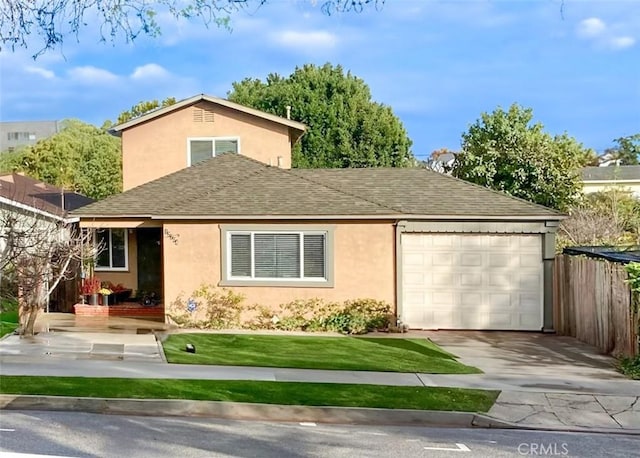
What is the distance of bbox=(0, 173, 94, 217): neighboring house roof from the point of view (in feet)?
65.3

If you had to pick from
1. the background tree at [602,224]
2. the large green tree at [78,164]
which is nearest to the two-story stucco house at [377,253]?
the background tree at [602,224]

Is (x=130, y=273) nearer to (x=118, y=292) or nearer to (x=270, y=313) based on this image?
(x=118, y=292)

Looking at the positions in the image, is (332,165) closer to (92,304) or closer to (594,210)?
(594,210)

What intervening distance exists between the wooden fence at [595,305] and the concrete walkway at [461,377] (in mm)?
1220

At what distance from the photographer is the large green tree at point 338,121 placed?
40.8 m

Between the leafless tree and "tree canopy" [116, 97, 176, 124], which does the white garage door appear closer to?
the leafless tree

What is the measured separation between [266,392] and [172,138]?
14343 mm

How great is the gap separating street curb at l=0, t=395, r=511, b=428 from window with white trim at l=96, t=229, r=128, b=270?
35.7 feet

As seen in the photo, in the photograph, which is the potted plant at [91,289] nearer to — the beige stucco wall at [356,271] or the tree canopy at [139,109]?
the beige stucco wall at [356,271]

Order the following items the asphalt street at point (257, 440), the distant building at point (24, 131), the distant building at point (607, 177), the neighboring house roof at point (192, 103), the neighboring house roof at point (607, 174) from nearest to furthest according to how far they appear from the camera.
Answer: the asphalt street at point (257, 440), the neighboring house roof at point (192, 103), the distant building at point (607, 177), the neighboring house roof at point (607, 174), the distant building at point (24, 131)

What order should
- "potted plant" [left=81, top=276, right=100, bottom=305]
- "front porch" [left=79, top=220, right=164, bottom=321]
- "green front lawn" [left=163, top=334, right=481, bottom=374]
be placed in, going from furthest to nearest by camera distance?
"front porch" [left=79, top=220, right=164, bottom=321] → "potted plant" [left=81, top=276, right=100, bottom=305] → "green front lawn" [left=163, top=334, right=481, bottom=374]

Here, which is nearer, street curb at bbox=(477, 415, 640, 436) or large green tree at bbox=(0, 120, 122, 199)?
street curb at bbox=(477, 415, 640, 436)

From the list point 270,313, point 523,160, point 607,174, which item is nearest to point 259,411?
point 270,313

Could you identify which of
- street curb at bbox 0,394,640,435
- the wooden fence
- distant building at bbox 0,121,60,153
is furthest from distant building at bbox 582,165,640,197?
distant building at bbox 0,121,60,153
